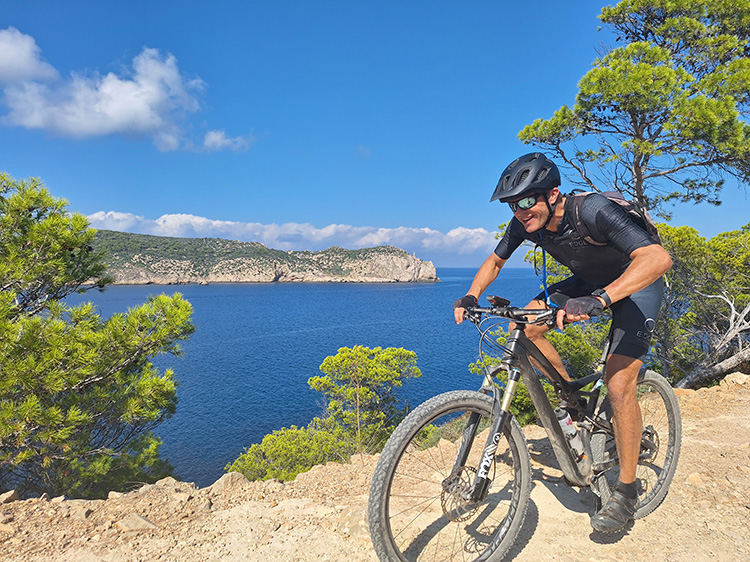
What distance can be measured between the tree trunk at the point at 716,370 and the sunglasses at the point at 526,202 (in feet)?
33.7

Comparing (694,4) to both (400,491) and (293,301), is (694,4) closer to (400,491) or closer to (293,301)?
(400,491)

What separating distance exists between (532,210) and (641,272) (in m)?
0.75

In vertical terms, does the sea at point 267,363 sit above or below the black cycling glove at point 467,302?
below

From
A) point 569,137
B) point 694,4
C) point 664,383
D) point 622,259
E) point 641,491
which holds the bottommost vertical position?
point 641,491

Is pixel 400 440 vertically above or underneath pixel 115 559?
above

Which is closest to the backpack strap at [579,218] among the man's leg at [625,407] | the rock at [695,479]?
the man's leg at [625,407]

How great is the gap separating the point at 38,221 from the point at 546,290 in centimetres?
954

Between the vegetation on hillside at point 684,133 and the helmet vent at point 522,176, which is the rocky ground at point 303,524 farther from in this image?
the vegetation on hillside at point 684,133

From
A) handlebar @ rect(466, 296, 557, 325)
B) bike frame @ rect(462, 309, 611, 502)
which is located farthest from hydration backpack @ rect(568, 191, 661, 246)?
bike frame @ rect(462, 309, 611, 502)

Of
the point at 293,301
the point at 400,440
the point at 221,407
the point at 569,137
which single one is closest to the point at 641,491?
the point at 400,440

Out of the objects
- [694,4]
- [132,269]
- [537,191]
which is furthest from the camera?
[132,269]

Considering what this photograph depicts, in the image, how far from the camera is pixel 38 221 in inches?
337

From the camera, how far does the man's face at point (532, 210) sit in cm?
285

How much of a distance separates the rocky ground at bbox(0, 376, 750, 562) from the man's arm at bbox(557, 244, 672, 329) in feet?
6.16
